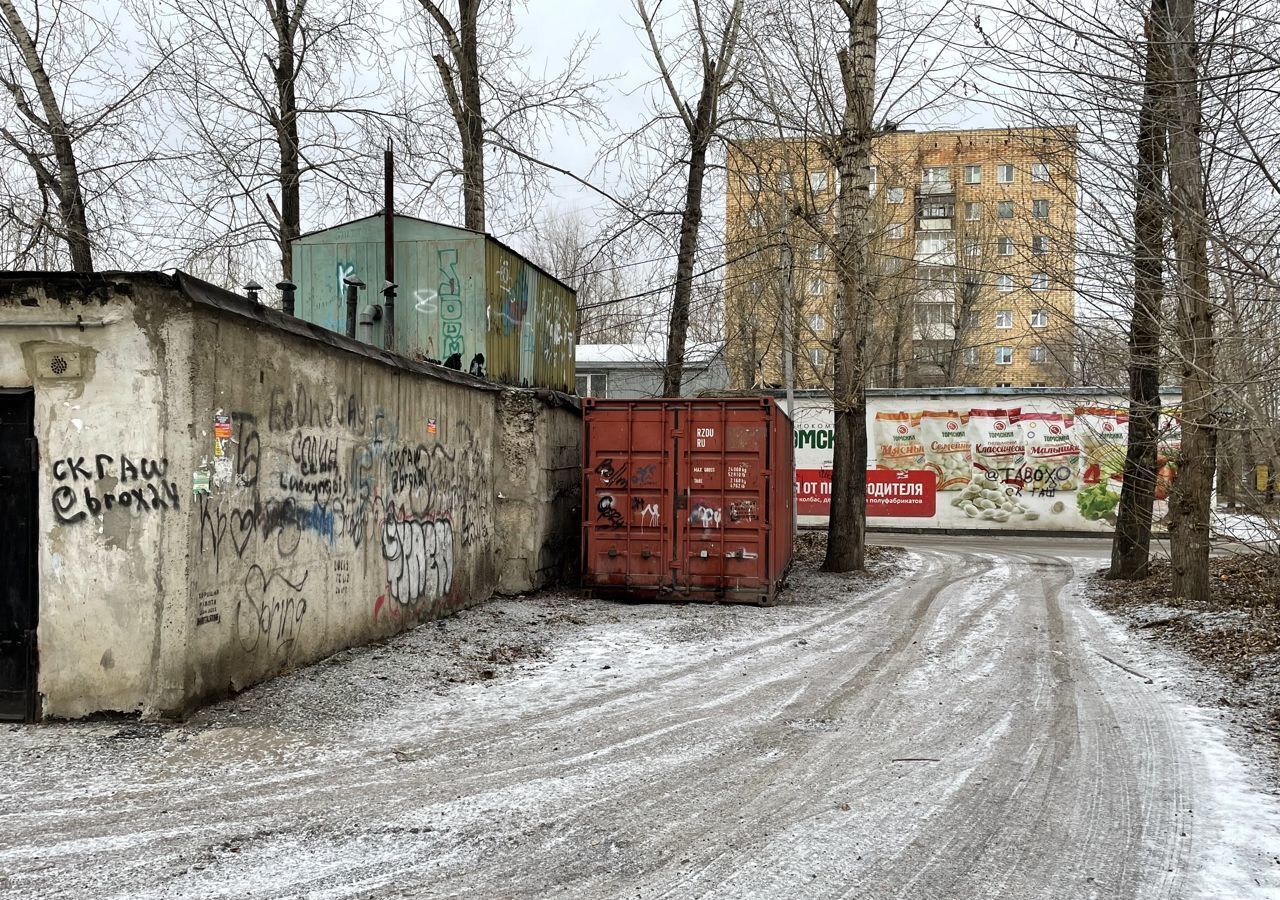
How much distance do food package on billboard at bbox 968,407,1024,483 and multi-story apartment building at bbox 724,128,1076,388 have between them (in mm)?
2013

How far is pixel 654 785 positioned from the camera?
16.7ft

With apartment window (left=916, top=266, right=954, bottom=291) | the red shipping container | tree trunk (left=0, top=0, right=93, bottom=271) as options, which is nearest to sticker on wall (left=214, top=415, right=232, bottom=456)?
the red shipping container

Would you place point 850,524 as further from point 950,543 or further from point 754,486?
point 950,543

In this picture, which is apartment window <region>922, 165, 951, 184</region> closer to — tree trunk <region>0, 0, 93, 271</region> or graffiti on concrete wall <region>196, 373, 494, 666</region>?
graffiti on concrete wall <region>196, 373, 494, 666</region>

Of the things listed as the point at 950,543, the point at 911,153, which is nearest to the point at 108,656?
the point at 911,153

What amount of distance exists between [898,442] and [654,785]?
2098 centimetres

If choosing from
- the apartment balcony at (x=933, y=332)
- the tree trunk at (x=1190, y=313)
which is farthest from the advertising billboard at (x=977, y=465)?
the tree trunk at (x=1190, y=313)

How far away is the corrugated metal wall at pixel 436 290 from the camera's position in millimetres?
14312

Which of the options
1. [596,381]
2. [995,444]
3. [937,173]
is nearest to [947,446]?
[995,444]

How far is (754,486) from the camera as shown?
1152 centimetres

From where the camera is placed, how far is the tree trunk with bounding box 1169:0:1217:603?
6.46 m

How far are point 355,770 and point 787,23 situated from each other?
48.5 feet

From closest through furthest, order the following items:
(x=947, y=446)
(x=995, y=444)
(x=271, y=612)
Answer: (x=271, y=612), (x=995, y=444), (x=947, y=446)

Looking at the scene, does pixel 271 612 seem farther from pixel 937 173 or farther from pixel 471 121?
pixel 937 173
